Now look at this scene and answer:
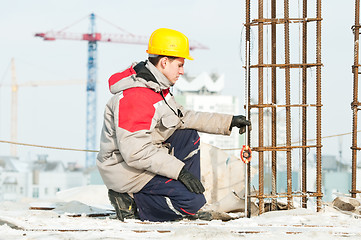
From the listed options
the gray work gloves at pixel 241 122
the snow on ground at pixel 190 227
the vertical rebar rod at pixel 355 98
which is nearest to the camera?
the snow on ground at pixel 190 227

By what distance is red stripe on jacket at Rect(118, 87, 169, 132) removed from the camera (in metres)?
4.11

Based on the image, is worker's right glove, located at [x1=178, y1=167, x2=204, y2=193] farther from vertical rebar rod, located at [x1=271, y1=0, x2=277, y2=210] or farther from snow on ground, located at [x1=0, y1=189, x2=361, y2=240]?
vertical rebar rod, located at [x1=271, y1=0, x2=277, y2=210]

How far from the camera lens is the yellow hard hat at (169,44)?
173 inches

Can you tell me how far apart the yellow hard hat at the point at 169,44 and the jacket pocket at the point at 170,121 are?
1.47ft

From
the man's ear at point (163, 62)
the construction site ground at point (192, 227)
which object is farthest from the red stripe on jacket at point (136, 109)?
the construction site ground at point (192, 227)

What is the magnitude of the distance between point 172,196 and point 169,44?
1088 millimetres

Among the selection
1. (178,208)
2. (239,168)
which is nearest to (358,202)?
(239,168)

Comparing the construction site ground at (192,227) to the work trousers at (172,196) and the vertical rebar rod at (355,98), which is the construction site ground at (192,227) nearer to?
the work trousers at (172,196)

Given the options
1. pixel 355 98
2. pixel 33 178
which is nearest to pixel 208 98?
pixel 33 178

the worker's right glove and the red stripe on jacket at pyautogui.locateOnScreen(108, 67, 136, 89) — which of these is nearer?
the worker's right glove

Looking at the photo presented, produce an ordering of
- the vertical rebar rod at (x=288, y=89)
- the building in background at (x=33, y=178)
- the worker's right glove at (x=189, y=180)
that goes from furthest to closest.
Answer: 1. the building in background at (x=33, y=178)
2. the vertical rebar rod at (x=288, y=89)
3. the worker's right glove at (x=189, y=180)

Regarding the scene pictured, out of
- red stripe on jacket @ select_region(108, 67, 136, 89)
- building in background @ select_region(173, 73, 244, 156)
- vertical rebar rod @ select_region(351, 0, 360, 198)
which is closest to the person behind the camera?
red stripe on jacket @ select_region(108, 67, 136, 89)

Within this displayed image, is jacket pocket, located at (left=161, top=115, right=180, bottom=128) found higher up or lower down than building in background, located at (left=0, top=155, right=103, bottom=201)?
higher up

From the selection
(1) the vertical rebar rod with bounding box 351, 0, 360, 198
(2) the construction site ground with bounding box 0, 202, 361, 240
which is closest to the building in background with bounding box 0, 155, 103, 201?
(1) the vertical rebar rod with bounding box 351, 0, 360, 198
